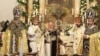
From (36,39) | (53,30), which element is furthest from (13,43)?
(53,30)

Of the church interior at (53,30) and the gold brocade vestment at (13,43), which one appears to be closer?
the church interior at (53,30)

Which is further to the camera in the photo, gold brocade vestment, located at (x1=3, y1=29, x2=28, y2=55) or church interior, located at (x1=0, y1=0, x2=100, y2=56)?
gold brocade vestment, located at (x1=3, y1=29, x2=28, y2=55)

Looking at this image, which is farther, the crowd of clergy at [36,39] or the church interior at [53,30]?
the crowd of clergy at [36,39]

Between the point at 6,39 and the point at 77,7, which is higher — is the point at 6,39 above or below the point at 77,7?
below

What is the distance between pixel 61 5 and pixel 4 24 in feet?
4.27

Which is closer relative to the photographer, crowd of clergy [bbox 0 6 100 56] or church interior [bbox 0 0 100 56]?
church interior [bbox 0 0 100 56]

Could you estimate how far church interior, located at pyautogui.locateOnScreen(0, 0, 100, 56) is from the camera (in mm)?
8344

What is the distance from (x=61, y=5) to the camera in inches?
366

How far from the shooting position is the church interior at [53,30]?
8344 millimetres

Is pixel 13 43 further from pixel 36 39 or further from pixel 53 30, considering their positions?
pixel 53 30

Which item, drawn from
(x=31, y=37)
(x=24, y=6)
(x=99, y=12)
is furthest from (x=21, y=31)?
(x=99, y=12)

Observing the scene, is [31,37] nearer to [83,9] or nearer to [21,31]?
[21,31]

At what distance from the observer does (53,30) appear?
8.62 m

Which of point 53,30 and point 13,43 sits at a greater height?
point 53,30
